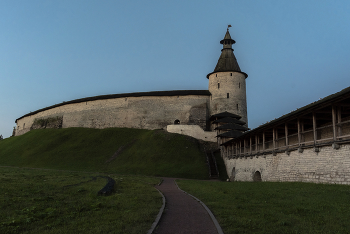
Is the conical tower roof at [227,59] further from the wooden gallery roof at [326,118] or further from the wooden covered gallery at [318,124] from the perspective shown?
the wooden gallery roof at [326,118]

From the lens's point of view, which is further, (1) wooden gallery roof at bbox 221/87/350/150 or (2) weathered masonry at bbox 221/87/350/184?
(1) wooden gallery roof at bbox 221/87/350/150

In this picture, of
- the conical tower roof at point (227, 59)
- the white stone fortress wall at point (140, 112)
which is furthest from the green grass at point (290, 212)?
the conical tower roof at point (227, 59)

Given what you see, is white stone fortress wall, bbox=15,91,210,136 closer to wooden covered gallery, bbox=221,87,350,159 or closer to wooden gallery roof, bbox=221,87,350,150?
wooden covered gallery, bbox=221,87,350,159

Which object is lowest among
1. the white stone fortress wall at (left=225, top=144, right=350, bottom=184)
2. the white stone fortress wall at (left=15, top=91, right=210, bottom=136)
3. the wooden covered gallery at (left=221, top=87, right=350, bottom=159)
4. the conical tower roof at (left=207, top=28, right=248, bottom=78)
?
the white stone fortress wall at (left=225, top=144, right=350, bottom=184)

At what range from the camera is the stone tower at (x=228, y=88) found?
157 ft

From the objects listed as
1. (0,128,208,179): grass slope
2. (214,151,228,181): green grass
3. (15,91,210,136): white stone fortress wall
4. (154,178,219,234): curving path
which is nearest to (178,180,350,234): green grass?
(154,178,219,234): curving path

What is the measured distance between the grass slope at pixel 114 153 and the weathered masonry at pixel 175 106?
4.29 metres

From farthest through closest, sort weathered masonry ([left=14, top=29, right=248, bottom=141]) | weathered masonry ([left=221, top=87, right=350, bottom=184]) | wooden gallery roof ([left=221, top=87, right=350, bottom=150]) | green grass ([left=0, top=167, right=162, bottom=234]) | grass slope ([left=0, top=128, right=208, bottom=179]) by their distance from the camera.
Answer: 1. weathered masonry ([left=14, top=29, right=248, bottom=141])
2. grass slope ([left=0, top=128, right=208, bottom=179])
3. wooden gallery roof ([left=221, top=87, right=350, bottom=150])
4. weathered masonry ([left=221, top=87, right=350, bottom=184])
5. green grass ([left=0, top=167, right=162, bottom=234])

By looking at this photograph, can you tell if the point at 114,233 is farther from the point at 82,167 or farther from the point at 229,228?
the point at 82,167

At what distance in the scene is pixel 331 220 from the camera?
6.38m

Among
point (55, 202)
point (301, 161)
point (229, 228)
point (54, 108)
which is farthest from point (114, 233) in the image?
point (54, 108)

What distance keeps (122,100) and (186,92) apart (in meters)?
12.7

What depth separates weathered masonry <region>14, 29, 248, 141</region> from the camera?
48.2 metres

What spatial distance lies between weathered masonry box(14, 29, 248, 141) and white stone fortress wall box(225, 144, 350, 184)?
2335 centimetres
